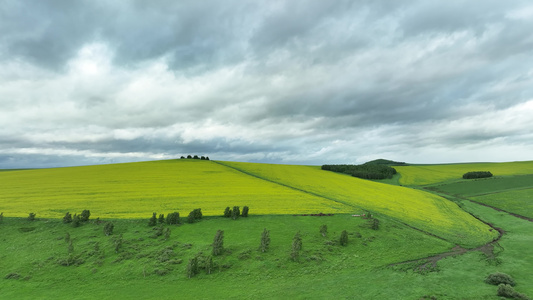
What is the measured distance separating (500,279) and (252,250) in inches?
920

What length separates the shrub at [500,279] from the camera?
71.1ft

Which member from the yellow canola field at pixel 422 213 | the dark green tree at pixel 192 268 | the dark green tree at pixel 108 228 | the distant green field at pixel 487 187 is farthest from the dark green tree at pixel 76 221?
the distant green field at pixel 487 187

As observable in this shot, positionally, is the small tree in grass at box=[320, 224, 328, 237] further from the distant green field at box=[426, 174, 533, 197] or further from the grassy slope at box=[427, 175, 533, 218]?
the distant green field at box=[426, 174, 533, 197]

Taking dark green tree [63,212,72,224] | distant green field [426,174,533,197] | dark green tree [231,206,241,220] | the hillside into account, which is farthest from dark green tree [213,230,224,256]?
distant green field [426,174,533,197]

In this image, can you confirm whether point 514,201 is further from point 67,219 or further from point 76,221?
point 67,219

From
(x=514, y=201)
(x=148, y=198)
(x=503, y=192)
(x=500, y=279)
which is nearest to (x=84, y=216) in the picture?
(x=148, y=198)

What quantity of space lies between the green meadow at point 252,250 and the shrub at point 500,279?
0.93 m

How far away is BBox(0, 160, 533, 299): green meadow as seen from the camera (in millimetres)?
22984

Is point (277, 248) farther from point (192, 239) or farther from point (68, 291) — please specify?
point (68, 291)

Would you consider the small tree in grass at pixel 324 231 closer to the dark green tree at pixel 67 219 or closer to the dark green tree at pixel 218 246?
the dark green tree at pixel 218 246

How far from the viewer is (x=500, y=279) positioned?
2195 centimetres

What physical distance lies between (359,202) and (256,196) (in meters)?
21.8

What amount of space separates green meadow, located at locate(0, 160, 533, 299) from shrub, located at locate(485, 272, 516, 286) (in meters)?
0.93

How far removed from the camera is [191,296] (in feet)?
71.8
